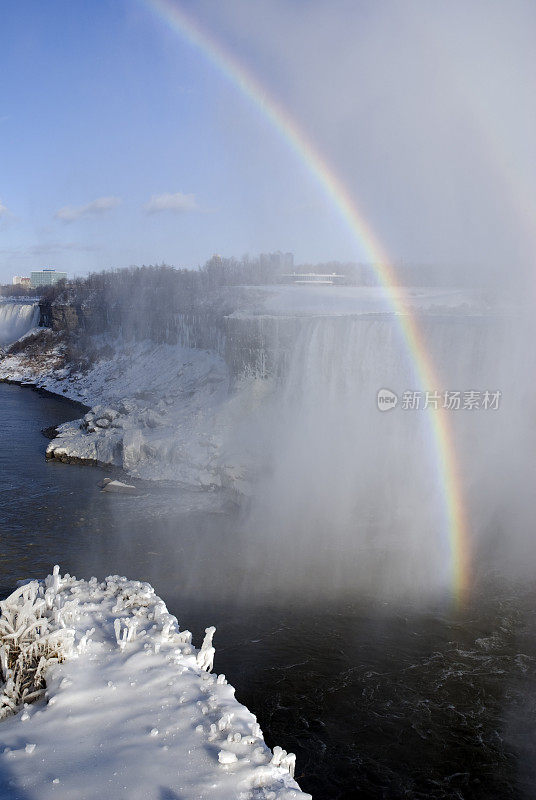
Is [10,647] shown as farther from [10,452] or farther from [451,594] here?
[10,452]

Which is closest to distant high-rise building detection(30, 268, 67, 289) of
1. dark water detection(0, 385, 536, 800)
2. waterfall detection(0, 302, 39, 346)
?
waterfall detection(0, 302, 39, 346)

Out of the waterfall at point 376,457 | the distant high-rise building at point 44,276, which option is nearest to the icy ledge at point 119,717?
the waterfall at point 376,457

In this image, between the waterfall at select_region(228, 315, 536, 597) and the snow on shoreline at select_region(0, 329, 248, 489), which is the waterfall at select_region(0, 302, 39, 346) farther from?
the waterfall at select_region(228, 315, 536, 597)

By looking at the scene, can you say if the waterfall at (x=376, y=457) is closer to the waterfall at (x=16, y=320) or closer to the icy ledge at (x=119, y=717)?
the icy ledge at (x=119, y=717)

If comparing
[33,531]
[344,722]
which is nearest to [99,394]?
[33,531]

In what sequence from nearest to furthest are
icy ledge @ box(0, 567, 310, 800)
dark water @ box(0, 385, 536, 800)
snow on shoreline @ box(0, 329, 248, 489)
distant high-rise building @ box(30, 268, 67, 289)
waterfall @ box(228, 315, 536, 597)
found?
1. icy ledge @ box(0, 567, 310, 800)
2. dark water @ box(0, 385, 536, 800)
3. waterfall @ box(228, 315, 536, 597)
4. snow on shoreline @ box(0, 329, 248, 489)
5. distant high-rise building @ box(30, 268, 67, 289)

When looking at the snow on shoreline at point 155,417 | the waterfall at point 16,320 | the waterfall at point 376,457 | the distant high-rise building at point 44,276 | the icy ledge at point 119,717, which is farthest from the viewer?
the distant high-rise building at point 44,276
